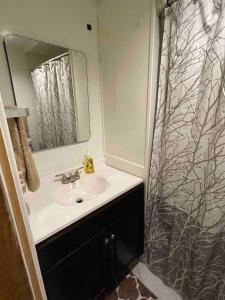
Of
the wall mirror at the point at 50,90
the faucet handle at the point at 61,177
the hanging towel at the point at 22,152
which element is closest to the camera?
the hanging towel at the point at 22,152

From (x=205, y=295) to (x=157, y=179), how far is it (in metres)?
0.79

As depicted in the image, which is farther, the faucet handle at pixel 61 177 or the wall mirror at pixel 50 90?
the faucet handle at pixel 61 177

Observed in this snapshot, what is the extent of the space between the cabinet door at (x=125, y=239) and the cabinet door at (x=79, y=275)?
0.35 feet

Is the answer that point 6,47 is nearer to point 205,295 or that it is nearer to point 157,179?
point 157,179

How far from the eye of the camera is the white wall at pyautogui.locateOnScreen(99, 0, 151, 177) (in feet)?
3.51

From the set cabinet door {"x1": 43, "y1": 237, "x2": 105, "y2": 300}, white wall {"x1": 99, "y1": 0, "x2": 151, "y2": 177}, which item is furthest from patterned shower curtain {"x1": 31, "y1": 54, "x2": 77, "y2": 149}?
cabinet door {"x1": 43, "y1": 237, "x2": 105, "y2": 300}

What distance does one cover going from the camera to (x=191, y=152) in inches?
38.5

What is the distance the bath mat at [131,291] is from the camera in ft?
4.30

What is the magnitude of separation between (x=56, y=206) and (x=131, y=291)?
102cm

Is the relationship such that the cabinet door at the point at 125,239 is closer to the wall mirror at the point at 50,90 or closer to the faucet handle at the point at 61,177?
the faucet handle at the point at 61,177

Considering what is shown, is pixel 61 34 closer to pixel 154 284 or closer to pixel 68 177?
pixel 68 177

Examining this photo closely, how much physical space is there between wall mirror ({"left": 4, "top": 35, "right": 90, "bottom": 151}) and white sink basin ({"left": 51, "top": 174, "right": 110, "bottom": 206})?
323 mm

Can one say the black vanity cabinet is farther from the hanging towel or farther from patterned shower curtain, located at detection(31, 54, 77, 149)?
patterned shower curtain, located at detection(31, 54, 77, 149)

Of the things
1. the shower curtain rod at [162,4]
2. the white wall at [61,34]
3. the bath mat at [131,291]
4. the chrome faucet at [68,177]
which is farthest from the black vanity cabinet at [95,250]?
the shower curtain rod at [162,4]
